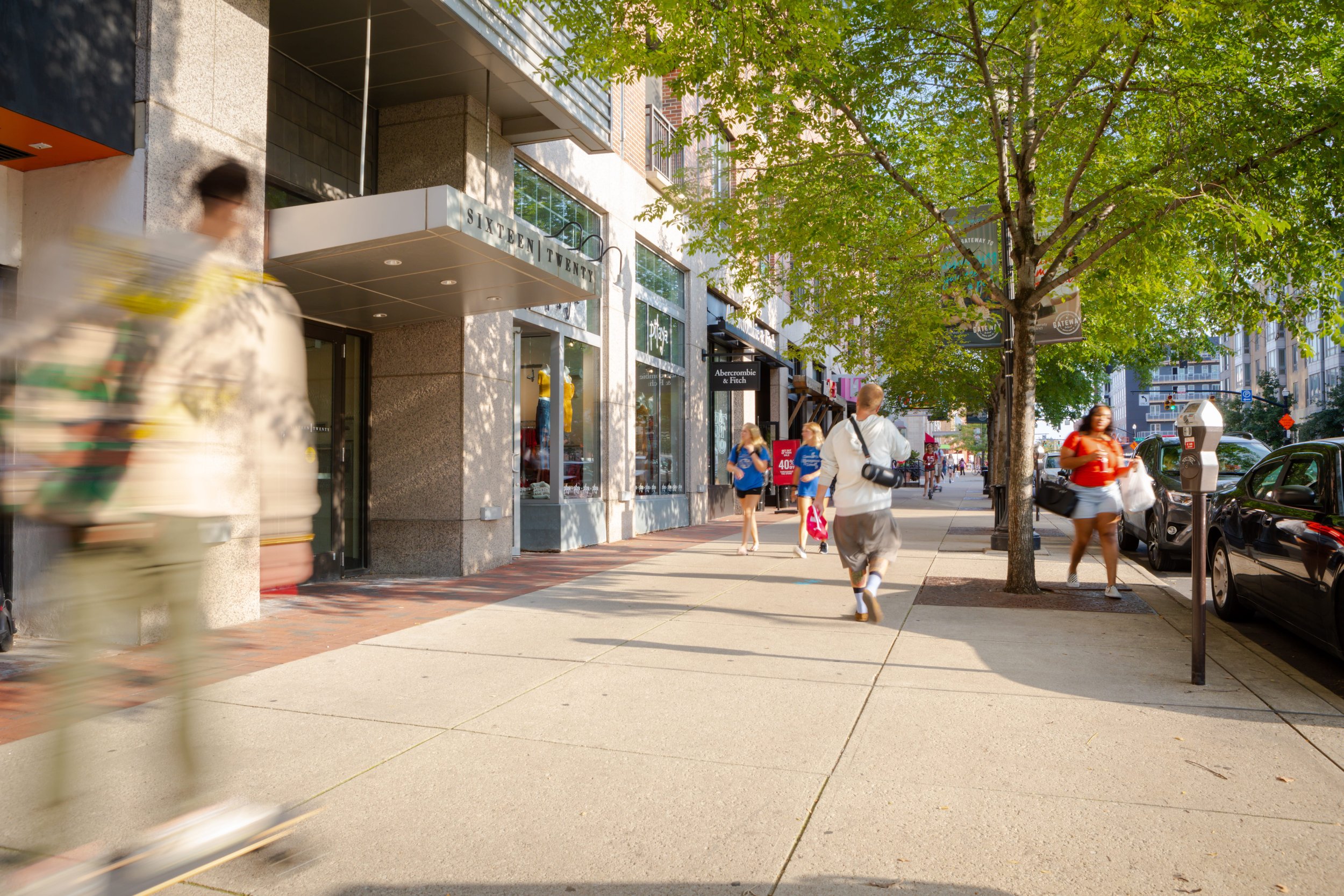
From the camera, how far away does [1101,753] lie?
4.17m

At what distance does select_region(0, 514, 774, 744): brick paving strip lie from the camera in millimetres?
4668

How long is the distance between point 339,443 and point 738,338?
40.0 ft

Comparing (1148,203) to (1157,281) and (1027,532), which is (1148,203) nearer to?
(1157,281)

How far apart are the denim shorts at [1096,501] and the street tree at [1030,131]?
48 cm

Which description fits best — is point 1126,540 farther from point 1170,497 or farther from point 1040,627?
point 1040,627

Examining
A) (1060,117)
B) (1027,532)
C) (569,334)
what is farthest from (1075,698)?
(569,334)

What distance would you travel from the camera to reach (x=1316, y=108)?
7.54 metres

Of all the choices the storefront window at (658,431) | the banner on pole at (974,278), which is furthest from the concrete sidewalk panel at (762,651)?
the storefront window at (658,431)

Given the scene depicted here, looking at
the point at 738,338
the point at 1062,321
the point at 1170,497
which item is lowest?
the point at 1170,497

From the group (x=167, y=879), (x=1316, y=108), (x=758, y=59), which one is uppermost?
(x=758, y=59)

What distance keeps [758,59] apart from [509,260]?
294cm

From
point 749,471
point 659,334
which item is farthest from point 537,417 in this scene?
point 659,334

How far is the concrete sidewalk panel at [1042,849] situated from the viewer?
293 cm

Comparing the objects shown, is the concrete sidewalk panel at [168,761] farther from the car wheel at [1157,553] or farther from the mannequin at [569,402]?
the car wheel at [1157,553]
